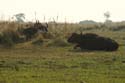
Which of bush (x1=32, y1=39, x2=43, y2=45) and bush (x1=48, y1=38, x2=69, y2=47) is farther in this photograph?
bush (x1=32, y1=39, x2=43, y2=45)

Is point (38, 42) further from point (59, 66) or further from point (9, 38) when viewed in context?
point (59, 66)

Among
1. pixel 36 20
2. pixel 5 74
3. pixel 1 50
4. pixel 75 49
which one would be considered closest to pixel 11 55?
pixel 1 50

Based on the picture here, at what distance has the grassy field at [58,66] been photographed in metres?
14.2

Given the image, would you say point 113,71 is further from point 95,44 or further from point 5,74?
point 95,44

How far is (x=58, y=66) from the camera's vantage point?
1712 cm

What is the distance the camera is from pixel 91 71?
52.4 feet

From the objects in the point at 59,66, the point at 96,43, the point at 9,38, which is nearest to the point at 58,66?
the point at 59,66

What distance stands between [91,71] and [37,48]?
8.56 m

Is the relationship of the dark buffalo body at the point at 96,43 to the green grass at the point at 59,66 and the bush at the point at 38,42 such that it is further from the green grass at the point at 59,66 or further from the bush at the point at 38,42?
the bush at the point at 38,42

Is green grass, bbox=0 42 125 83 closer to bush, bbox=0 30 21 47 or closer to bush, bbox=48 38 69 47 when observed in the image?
bush, bbox=0 30 21 47

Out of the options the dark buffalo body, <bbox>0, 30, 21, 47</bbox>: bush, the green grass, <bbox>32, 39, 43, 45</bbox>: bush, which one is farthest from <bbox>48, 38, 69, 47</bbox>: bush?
the green grass

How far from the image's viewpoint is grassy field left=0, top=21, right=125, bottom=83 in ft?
46.7

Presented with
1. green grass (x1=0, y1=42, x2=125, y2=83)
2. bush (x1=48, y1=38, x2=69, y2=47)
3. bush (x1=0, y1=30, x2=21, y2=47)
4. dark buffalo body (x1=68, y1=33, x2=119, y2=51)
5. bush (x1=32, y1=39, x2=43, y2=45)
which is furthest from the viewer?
bush (x1=32, y1=39, x2=43, y2=45)

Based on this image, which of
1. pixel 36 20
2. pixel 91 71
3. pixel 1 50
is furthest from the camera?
pixel 36 20
